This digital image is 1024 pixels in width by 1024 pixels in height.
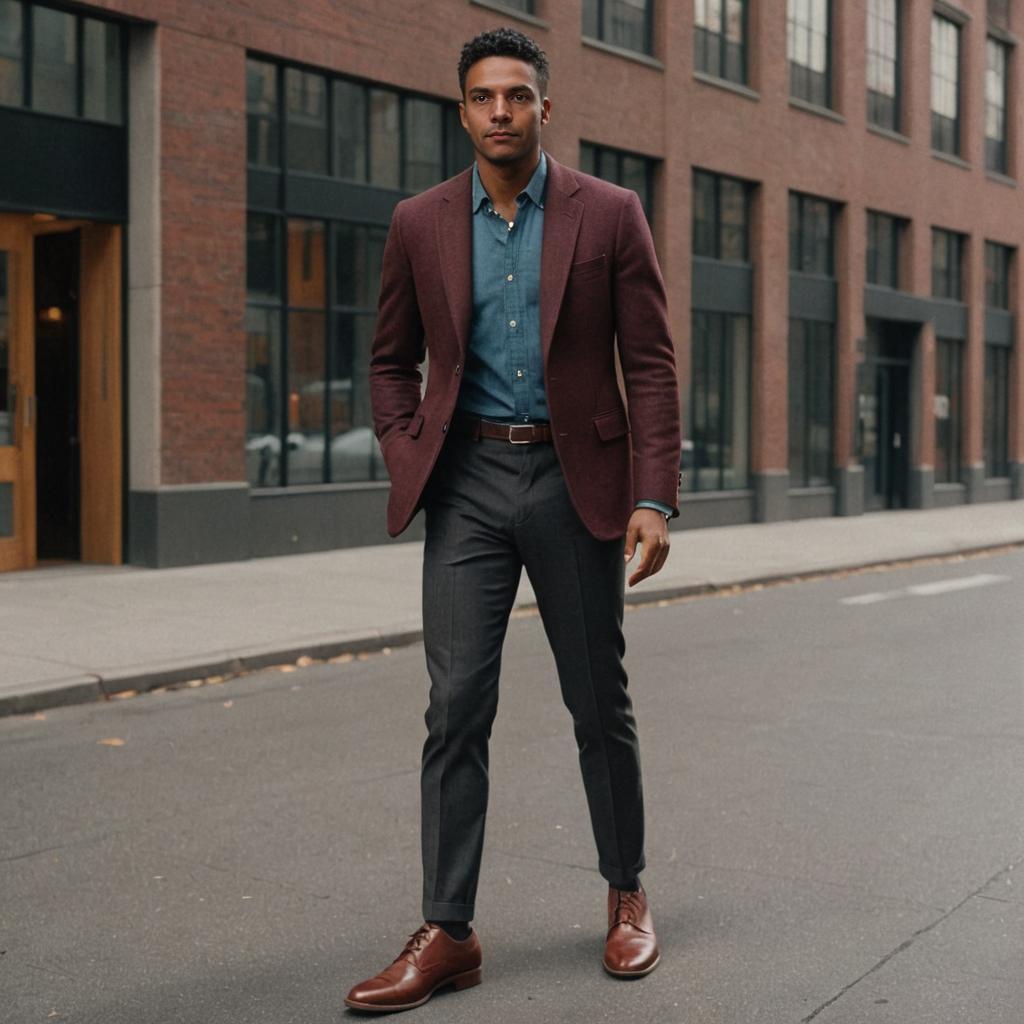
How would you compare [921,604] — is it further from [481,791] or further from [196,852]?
[481,791]

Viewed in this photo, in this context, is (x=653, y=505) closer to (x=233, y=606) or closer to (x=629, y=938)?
(x=629, y=938)

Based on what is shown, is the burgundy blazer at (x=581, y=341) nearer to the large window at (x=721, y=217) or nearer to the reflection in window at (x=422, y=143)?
the reflection in window at (x=422, y=143)

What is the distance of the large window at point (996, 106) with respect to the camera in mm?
32000

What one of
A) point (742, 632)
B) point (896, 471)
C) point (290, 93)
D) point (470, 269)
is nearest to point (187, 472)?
point (290, 93)

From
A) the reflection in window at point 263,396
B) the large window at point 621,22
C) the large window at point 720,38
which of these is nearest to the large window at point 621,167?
the large window at point 621,22

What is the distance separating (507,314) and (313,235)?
515 inches

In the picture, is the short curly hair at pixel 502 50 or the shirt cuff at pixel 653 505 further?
the shirt cuff at pixel 653 505

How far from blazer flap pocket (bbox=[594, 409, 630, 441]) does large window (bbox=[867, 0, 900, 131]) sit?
24866 mm

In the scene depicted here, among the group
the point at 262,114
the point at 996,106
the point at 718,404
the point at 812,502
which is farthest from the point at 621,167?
the point at 996,106

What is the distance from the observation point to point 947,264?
3016 cm

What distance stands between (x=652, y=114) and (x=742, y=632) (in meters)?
11.7

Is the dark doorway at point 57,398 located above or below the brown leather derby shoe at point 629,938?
above

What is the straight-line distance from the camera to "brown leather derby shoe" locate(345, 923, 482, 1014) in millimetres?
3793

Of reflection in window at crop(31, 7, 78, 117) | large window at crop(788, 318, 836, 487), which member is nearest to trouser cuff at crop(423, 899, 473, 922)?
reflection in window at crop(31, 7, 78, 117)
